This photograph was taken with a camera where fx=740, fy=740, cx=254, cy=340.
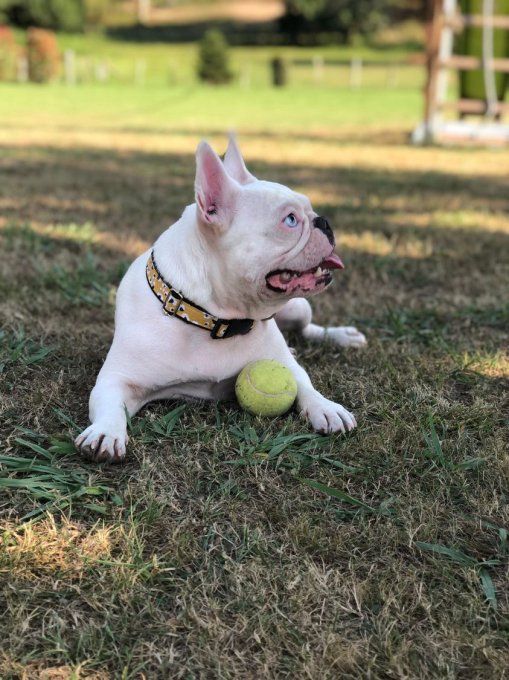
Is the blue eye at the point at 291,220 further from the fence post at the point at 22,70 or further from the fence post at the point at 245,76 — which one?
the fence post at the point at 245,76

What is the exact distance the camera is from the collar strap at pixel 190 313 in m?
2.43

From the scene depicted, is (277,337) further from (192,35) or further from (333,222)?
(192,35)

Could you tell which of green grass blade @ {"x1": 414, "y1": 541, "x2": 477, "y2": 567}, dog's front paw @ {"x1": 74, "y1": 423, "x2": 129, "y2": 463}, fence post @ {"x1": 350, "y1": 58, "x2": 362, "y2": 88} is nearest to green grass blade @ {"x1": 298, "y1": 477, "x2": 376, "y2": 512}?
green grass blade @ {"x1": 414, "y1": 541, "x2": 477, "y2": 567}

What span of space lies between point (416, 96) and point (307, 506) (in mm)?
27163

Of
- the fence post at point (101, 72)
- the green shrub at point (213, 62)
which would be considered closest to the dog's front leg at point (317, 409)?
the green shrub at point (213, 62)

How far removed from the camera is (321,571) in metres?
1.86

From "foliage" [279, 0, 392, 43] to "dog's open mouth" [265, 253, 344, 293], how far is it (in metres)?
48.6

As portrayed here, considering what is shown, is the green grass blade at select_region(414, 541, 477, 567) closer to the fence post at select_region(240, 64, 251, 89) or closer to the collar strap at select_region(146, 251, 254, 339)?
the collar strap at select_region(146, 251, 254, 339)

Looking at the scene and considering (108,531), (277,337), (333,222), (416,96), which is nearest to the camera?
(108,531)

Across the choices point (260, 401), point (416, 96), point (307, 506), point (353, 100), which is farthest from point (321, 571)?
point (416, 96)

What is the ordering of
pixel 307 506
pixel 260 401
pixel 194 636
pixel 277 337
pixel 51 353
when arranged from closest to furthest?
1. pixel 194 636
2. pixel 307 506
3. pixel 260 401
4. pixel 277 337
5. pixel 51 353

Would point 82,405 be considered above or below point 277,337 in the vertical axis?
below

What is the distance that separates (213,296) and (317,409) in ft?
1.72

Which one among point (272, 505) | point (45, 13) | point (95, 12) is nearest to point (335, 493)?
point (272, 505)
